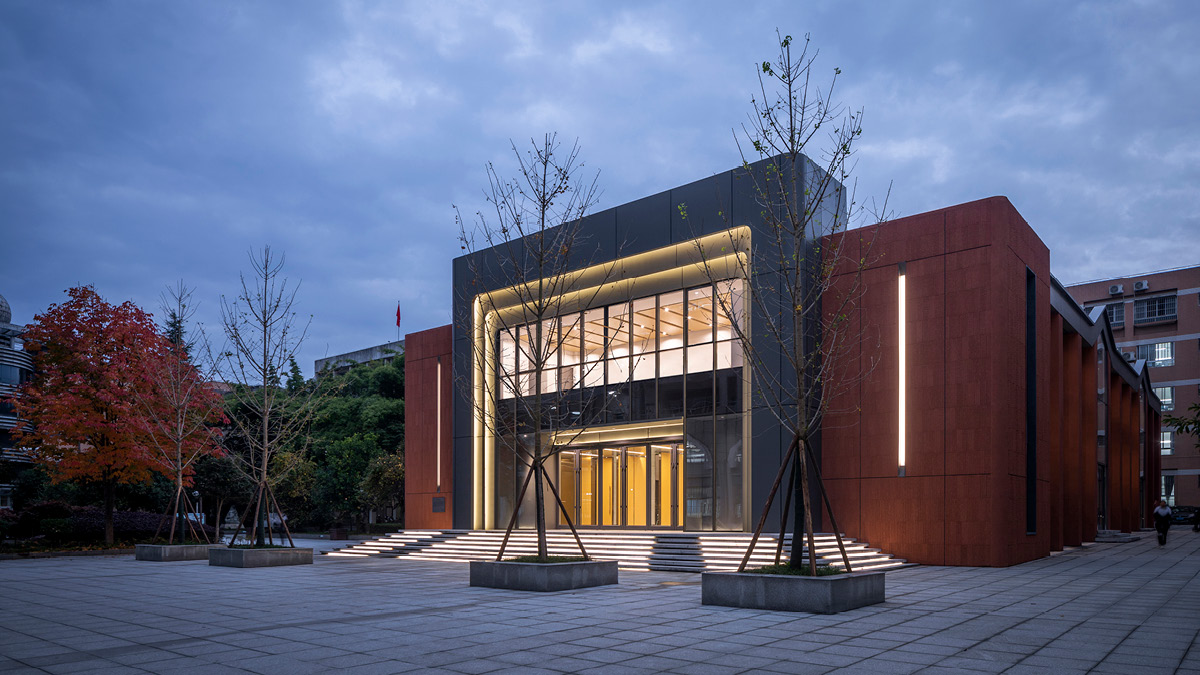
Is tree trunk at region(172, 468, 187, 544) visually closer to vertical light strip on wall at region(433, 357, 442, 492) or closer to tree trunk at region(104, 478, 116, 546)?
tree trunk at region(104, 478, 116, 546)

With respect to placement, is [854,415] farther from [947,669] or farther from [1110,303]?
[1110,303]

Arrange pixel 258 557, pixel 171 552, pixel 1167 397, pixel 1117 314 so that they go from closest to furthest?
pixel 258 557 < pixel 171 552 < pixel 1167 397 < pixel 1117 314

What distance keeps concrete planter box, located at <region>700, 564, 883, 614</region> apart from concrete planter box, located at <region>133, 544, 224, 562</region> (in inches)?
644

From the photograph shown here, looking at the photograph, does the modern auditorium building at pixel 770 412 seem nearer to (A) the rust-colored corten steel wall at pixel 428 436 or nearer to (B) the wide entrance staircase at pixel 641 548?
(A) the rust-colored corten steel wall at pixel 428 436

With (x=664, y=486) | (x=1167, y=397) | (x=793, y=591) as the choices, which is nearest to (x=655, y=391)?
(x=664, y=486)

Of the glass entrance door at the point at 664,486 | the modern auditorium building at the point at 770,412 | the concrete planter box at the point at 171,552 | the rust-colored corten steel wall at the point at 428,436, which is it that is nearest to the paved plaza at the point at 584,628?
the modern auditorium building at the point at 770,412

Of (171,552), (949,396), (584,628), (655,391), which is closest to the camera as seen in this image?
(584,628)

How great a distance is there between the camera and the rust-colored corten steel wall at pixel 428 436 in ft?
103

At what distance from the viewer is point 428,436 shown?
106 ft

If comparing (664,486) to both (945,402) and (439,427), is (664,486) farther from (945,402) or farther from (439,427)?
(439,427)

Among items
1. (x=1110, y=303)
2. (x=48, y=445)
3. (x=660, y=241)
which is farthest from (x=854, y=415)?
(x=1110, y=303)

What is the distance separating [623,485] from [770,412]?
6136mm

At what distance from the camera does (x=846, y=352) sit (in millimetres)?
21891

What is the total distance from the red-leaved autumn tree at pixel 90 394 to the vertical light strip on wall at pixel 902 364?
2120cm
